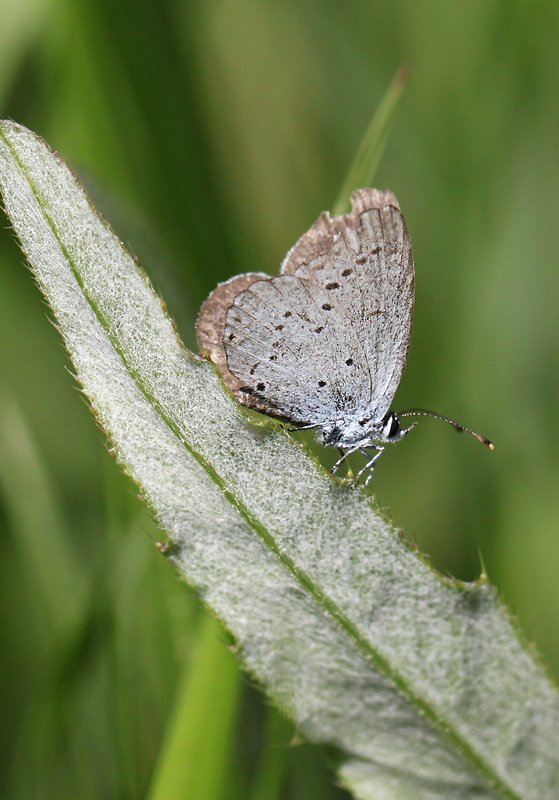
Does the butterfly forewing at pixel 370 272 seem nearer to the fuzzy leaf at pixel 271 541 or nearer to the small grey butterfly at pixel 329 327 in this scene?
the small grey butterfly at pixel 329 327

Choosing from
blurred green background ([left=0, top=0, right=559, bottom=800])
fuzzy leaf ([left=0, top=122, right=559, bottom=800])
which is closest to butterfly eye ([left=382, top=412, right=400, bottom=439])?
blurred green background ([left=0, top=0, right=559, bottom=800])

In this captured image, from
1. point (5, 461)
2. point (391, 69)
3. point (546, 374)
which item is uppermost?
point (391, 69)

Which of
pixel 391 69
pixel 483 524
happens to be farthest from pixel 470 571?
pixel 391 69

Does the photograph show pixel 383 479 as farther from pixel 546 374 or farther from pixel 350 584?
pixel 350 584

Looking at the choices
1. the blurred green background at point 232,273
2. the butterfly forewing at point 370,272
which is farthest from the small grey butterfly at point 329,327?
the blurred green background at point 232,273

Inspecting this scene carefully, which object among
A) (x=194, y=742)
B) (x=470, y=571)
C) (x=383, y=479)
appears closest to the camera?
(x=194, y=742)

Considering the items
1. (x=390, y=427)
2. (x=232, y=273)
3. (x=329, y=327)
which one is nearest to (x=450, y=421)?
(x=390, y=427)

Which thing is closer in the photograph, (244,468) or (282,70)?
(244,468)

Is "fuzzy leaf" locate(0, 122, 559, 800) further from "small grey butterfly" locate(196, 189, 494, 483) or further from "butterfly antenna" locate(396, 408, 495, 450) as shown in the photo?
"butterfly antenna" locate(396, 408, 495, 450)
